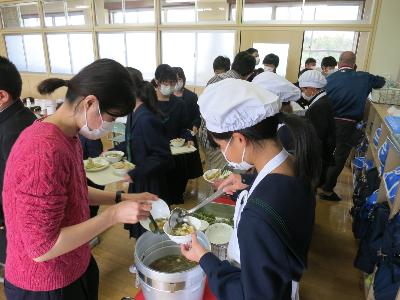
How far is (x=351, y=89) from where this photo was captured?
353 cm

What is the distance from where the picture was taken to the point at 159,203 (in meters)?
1.50

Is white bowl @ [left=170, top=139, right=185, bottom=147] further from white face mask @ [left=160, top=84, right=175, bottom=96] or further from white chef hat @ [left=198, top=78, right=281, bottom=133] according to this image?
white chef hat @ [left=198, top=78, right=281, bottom=133]

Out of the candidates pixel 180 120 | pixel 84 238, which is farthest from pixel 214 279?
pixel 180 120

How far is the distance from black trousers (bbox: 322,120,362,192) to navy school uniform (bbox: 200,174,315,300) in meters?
3.06

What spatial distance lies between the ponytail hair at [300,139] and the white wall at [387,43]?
4.37 metres

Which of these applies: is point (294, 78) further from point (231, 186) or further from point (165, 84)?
point (231, 186)

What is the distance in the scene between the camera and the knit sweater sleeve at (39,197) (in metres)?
0.80

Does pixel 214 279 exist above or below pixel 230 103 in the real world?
below

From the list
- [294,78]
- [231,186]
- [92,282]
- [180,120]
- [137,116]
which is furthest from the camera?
[294,78]

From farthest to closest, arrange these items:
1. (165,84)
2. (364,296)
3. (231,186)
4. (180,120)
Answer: (180,120) < (165,84) < (364,296) < (231,186)

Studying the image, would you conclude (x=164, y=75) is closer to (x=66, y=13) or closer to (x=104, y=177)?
(x=104, y=177)

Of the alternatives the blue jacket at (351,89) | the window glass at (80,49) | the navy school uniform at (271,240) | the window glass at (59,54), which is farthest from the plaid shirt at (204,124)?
the window glass at (59,54)

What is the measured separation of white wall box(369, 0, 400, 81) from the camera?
13.7ft

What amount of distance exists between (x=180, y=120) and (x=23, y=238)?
2337 mm
